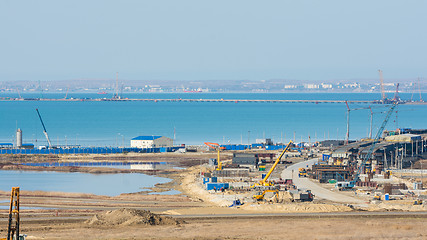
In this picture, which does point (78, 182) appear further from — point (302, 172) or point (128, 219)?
point (128, 219)

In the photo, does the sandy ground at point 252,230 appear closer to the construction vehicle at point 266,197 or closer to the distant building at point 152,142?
the construction vehicle at point 266,197

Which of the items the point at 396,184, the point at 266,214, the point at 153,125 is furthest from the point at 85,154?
the point at 153,125

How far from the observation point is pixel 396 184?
229ft

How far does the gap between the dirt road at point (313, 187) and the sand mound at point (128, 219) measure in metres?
18.6

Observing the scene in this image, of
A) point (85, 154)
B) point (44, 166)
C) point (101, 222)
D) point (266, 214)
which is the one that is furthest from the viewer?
point (85, 154)

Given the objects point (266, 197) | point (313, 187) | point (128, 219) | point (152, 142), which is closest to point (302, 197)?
point (266, 197)

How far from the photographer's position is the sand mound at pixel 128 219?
44312 millimetres

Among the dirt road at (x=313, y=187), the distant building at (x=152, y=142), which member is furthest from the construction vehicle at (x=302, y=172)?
the distant building at (x=152, y=142)

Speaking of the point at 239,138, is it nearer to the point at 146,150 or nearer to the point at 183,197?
the point at 146,150

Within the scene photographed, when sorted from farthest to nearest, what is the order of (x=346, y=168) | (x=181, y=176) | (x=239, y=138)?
(x=239, y=138) < (x=181, y=176) < (x=346, y=168)

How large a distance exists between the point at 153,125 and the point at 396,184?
12275cm

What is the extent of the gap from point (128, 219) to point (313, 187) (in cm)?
2753

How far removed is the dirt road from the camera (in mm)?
60378

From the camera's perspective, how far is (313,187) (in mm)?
68688
